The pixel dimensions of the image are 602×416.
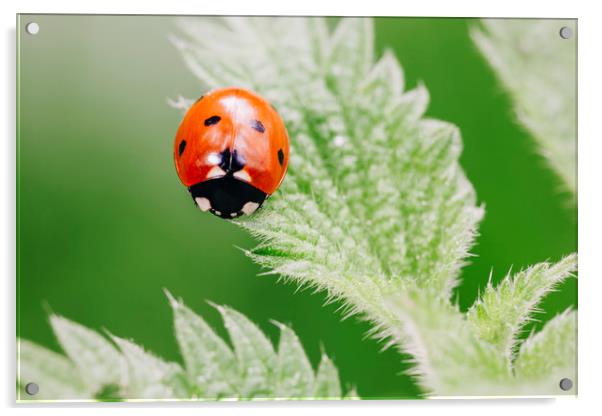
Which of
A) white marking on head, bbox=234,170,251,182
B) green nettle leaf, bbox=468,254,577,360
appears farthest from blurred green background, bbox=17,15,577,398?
white marking on head, bbox=234,170,251,182

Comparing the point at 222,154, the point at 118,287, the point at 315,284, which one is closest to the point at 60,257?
the point at 118,287

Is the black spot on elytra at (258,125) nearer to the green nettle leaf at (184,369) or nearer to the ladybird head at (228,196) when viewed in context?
the ladybird head at (228,196)

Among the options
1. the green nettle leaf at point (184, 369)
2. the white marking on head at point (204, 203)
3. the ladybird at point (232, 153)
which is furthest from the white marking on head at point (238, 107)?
the green nettle leaf at point (184, 369)

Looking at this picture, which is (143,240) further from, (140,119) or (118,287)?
(140,119)

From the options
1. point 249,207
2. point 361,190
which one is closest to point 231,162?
point 249,207
